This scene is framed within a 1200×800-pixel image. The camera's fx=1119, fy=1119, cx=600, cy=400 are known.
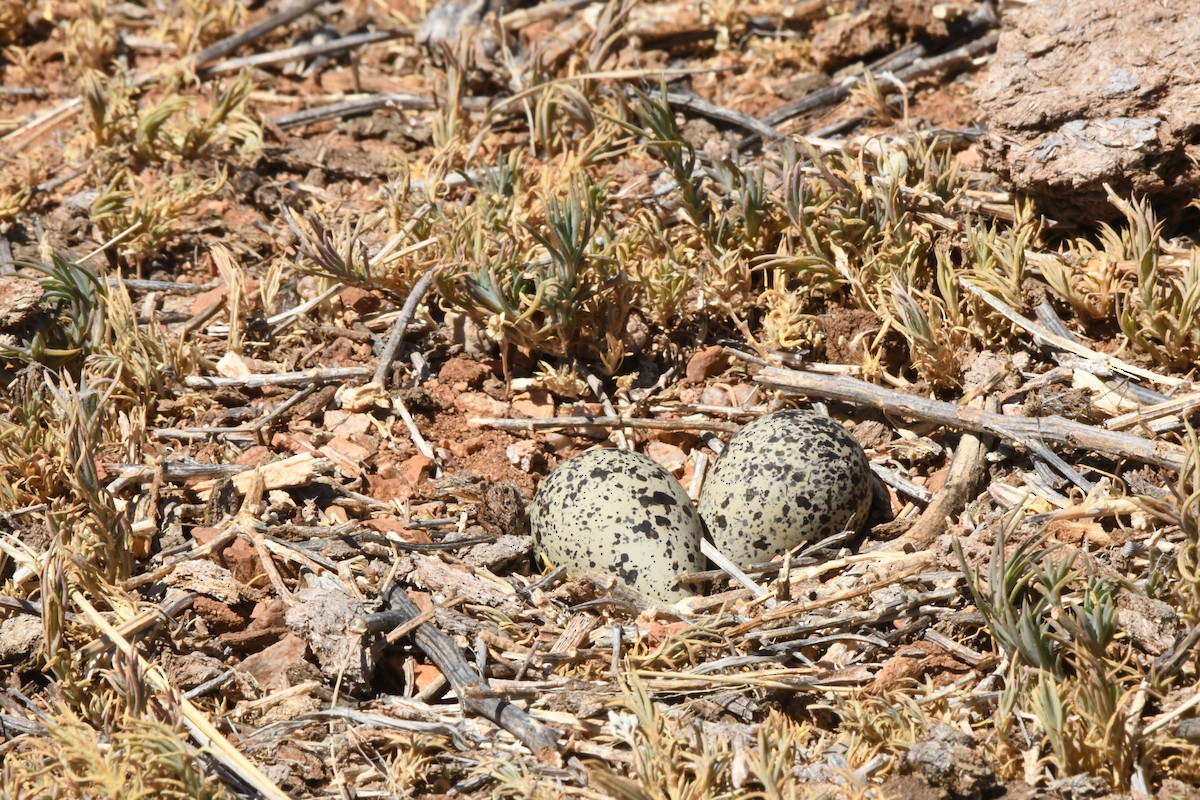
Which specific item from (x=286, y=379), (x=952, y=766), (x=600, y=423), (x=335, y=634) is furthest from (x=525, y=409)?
(x=952, y=766)

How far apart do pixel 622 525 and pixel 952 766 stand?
107 centimetres

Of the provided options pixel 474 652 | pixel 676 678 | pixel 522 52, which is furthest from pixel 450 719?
pixel 522 52

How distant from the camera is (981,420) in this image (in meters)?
3.19

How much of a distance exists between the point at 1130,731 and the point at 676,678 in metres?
1.00

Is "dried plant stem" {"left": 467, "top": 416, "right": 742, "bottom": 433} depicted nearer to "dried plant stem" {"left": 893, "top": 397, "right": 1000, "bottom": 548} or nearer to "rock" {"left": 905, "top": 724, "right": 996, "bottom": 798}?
"dried plant stem" {"left": 893, "top": 397, "right": 1000, "bottom": 548}

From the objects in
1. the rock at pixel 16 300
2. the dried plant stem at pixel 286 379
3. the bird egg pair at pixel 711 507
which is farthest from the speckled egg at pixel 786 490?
the rock at pixel 16 300

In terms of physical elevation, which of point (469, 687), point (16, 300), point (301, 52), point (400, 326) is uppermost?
point (301, 52)

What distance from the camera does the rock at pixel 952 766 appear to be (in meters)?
2.33

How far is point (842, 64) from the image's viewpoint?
4617 millimetres

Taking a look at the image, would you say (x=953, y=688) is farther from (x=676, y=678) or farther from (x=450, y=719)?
(x=450, y=719)

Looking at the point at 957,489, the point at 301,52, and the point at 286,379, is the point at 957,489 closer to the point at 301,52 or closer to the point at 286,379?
the point at 286,379

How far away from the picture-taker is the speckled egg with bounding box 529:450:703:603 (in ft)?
9.98

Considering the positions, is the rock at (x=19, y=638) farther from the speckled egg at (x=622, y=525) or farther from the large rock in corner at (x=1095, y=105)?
the large rock in corner at (x=1095, y=105)

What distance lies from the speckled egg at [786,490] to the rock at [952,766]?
0.81 metres
